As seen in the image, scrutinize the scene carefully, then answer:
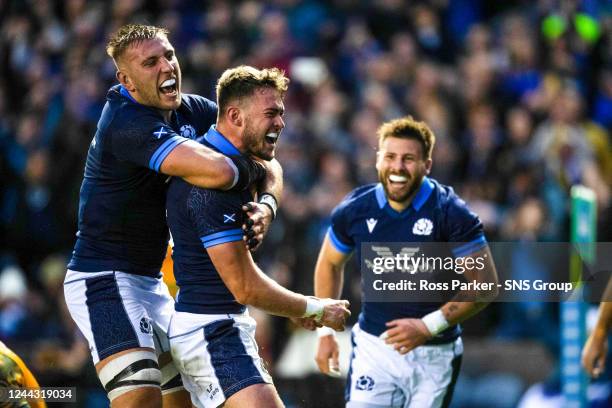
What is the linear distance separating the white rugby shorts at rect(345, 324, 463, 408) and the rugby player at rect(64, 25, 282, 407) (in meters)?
1.22

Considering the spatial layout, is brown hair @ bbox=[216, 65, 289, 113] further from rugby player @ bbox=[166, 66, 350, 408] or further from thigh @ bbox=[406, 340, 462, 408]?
thigh @ bbox=[406, 340, 462, 408]

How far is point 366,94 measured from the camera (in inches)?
461

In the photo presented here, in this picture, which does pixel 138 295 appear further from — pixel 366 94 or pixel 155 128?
pixel 366 94

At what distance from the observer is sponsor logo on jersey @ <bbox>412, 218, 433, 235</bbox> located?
6676 millimetres

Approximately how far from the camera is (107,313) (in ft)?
19.0

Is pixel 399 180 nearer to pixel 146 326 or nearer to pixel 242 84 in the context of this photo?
pixel 242 84

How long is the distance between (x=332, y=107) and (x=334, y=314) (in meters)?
6.29

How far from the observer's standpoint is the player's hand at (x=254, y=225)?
17.6 ft

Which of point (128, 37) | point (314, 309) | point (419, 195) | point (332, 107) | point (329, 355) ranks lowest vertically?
point (329, 355)

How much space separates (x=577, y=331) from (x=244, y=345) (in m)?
3.17

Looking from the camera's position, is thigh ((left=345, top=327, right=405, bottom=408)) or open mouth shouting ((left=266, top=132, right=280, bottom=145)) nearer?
open mouth shouting ((left=266, top=132, right=280, bottom=145))

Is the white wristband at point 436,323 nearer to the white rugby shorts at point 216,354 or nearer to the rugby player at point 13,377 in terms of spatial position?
the white rugby shorts at point 216,354

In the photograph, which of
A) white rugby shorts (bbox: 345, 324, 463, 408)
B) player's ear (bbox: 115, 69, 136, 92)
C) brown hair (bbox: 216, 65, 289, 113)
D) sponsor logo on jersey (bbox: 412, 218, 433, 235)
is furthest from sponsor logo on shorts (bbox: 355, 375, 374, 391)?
player's ear (bbox: 115, 69, 136, 92)

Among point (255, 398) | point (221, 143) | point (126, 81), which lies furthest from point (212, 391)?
point (126, 81)
